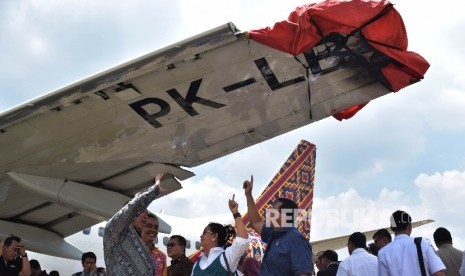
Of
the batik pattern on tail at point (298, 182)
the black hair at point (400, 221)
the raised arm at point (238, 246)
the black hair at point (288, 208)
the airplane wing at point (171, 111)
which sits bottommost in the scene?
the raised arm at point (238, 246)

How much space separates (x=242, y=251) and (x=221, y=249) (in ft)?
1.24

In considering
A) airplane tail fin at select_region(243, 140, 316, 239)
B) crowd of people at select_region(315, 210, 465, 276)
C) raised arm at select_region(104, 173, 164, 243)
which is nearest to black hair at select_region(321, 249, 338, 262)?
crowd of people at select_region(315, 210, 465, 276)

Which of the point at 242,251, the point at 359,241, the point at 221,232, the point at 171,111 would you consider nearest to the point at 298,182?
the point at 171,111

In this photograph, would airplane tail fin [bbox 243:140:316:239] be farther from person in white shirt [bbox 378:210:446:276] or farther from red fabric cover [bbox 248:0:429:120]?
red fabric cover [bbox 248:0:429:120]

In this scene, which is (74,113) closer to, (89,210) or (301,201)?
(89,210)

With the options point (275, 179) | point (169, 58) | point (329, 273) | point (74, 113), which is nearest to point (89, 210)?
point (74, 113)

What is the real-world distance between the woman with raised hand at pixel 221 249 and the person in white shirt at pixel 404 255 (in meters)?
1.53

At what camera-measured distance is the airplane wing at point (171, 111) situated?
19.9 ft

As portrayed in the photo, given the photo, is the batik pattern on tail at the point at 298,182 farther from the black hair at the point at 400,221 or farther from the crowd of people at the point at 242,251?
the black hair at the point at 400,221

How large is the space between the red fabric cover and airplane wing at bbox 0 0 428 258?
0.49 ft

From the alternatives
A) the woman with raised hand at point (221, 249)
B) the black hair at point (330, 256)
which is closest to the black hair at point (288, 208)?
the woman with raised hand at point (221, 249)

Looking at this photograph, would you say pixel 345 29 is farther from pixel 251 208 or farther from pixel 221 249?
pixel 221 249

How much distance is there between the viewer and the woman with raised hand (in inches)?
195

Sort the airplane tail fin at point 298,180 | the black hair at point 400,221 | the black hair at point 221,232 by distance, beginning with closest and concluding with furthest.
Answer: the black hair at point 221,232 < the black hair at point 400,221 < the airplane tail fin at point 298,180
